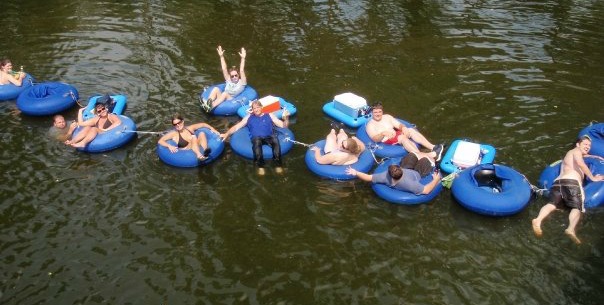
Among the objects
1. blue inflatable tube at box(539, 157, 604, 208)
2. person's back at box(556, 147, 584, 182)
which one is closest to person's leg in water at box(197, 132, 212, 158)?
blue inflatable tube at box(539, 157, 604, 208)

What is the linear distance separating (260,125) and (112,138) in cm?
351

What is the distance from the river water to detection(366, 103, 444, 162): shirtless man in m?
0.87

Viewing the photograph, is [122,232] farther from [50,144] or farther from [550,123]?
[550,123]

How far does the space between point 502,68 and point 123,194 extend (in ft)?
38.4

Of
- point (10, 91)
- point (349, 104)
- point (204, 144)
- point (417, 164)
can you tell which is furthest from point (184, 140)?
point (10, 91)

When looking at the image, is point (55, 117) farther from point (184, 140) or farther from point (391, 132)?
point (391, 132)

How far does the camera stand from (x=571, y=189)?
870cm

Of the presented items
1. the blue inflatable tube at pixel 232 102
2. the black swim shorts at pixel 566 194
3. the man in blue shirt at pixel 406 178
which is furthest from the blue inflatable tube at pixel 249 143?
the black swim shorts at pixel 566 194

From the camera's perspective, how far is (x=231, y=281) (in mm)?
7766

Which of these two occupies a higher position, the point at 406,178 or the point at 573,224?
the point at 406,178

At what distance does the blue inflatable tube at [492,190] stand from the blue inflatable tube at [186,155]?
511cm

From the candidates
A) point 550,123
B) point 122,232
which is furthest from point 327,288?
point 550,123

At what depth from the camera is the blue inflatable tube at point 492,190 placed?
877 centimetres

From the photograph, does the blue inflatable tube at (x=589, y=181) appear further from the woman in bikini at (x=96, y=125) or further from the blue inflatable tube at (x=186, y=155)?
the woman in bikini at (x=96, y=125)
